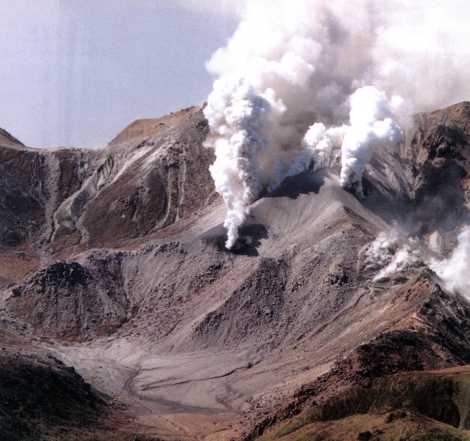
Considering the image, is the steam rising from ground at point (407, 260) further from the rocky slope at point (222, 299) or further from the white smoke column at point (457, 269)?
the rocky slope at point (222, 299)

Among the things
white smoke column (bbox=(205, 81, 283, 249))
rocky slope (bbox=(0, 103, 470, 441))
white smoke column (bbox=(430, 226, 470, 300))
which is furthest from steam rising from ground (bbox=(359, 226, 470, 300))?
white smoke column (bbox=(205, 81, 283, 249))

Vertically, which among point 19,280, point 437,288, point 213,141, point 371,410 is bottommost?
point 371,410

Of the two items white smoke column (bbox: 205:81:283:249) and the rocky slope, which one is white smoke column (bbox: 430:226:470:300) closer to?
the rocky slope

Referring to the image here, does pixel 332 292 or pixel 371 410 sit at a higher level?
pixel 332 292

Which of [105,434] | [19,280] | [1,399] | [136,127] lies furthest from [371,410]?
[136,127]

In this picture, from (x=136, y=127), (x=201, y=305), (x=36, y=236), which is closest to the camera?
(x=201, y=305)

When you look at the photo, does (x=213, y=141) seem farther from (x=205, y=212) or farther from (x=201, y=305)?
(x=201, y=305)

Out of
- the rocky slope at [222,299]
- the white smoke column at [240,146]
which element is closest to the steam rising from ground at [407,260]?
the rocky slope at [222,299]

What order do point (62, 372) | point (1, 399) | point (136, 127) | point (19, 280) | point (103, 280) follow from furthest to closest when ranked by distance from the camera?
point (136, 127) → point (19, 280) → point (103, 280) → point (62, 372) → point (1, 399)
